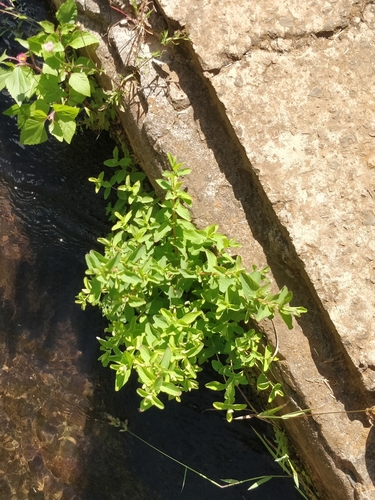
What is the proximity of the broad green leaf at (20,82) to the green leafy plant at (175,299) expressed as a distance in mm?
671

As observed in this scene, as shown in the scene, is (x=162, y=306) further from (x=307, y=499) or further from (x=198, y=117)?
(x=307, y=499)

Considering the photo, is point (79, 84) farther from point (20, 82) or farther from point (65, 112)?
point (20, 82)

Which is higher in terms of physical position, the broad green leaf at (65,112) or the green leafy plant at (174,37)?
the green leafy plant at (174,37)

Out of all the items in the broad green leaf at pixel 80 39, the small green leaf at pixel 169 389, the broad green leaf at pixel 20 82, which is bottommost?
the small green leaf at pixel 169 389

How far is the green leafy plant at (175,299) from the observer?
2.45m

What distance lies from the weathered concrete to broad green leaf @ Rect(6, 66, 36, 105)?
47 cm

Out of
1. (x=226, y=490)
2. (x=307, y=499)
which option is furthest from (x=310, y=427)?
(x=226, y=490)

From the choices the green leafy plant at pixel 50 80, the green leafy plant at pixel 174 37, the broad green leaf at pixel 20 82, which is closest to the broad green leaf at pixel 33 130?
the green leafy plant at pixel 50 80

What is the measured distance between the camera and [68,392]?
3.64 meters

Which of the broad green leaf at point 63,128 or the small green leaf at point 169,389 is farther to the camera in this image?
the broad green leaf at point 63,128

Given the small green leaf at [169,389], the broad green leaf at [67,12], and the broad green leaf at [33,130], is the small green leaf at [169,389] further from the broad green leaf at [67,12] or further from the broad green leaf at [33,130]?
the broad green leaf at [67,12]

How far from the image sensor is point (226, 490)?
3.55m

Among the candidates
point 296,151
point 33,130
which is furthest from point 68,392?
point 296,151

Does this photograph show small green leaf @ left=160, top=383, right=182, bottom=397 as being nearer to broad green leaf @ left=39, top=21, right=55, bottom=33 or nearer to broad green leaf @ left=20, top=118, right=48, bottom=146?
broad green leaf @ left=20, top=118, right=48, bottom=146
